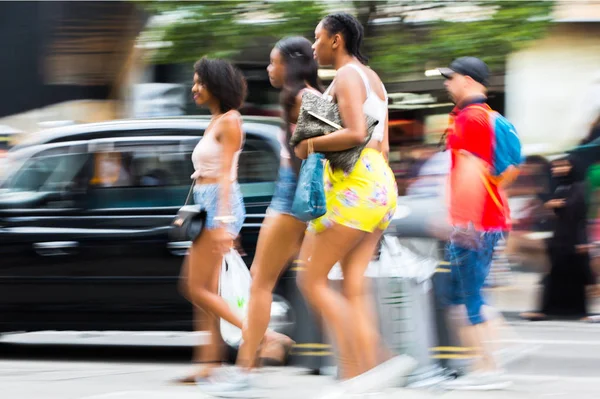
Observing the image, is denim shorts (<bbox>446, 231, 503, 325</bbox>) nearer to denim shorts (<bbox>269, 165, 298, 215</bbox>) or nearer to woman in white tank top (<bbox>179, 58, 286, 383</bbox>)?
denim shorts (<bbox>269, 165, 298, 215</bbox>)

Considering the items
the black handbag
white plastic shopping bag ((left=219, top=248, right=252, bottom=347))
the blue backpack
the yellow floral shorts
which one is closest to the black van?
white plastic shopping bag ((left=219, top=248, right=252, bottom=347))

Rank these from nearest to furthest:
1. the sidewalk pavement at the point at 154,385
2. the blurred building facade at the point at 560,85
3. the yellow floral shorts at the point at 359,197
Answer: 1. the yellow floral shorts at the point at 359,197
2. the sidewalk pavement at the point at 154,385
3. the blurred building facade at the point at 560,85

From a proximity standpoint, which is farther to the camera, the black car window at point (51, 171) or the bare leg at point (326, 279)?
the black car window at point (51, 171)

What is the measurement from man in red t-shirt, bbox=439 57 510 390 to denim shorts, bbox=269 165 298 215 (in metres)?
0.94

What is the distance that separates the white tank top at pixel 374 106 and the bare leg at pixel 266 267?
551 mm

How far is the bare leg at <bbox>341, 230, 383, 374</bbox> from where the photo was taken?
5.10 m

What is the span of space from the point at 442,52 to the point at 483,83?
22.7 ft

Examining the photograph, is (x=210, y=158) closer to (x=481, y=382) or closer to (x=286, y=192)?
(x=286, y=192)

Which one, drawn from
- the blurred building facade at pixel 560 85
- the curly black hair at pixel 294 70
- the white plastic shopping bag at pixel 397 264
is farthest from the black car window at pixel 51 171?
the blurred building facade at pixel 560 85

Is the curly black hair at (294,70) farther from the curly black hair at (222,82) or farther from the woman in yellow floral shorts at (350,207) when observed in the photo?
the curly black hair at (222,82)

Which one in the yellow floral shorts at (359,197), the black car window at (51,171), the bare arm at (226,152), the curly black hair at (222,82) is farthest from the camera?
the black car window at (51,171)

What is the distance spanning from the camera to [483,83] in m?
5.93

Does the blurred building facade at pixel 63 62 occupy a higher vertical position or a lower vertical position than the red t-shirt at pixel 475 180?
higher

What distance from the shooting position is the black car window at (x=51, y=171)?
7.41 metres
